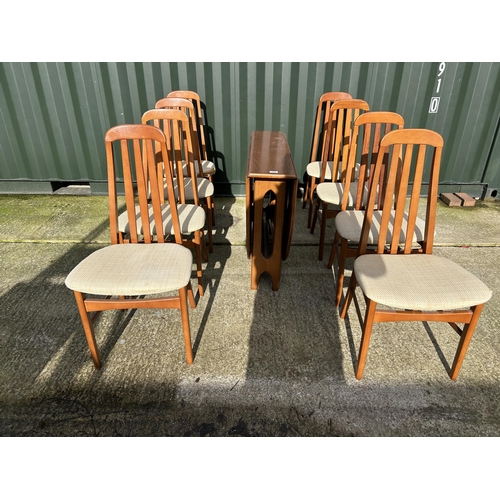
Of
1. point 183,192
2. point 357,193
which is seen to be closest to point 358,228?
point 357,193

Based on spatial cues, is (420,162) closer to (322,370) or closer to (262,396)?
(322,370)

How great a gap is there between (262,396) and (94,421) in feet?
2.78

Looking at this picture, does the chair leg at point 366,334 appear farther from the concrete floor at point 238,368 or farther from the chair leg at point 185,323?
the chair leg at point 185,323

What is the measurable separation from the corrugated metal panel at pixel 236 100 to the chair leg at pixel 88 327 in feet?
9.59

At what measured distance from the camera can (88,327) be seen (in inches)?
75.0

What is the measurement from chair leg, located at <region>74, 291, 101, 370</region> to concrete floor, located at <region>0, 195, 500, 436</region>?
0.09 meters

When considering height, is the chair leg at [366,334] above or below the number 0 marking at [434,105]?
below

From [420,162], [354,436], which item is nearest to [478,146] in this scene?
[420,162]

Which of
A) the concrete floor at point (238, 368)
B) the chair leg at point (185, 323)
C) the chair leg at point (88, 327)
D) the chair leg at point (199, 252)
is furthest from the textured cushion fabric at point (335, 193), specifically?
the chair leg at point (88, 327)

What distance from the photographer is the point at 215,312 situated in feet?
8.18

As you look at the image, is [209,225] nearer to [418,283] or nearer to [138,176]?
[138,176]

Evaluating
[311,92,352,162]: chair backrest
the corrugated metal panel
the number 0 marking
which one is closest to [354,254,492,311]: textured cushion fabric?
[311,92,352,162]: chair backrest

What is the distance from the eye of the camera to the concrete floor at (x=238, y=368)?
174 cm
